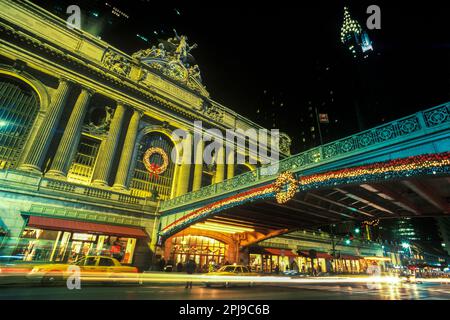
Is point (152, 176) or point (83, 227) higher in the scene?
point (152, 176)

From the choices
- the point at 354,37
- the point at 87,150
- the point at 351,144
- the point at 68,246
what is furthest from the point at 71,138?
the point at 354,37

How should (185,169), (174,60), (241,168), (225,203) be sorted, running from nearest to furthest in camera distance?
(225,203) < (185,169) < (174,60) < (241,168)

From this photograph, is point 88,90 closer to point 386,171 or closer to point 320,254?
point 386,171

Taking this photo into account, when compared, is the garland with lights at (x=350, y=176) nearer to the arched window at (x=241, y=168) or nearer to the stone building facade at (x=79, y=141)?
the stone building facade at (x=79, y=141)

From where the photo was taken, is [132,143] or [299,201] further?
[132,143]

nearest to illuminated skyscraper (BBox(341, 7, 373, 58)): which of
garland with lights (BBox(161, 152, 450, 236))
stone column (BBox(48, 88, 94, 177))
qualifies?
garland with lights (BBox(161, 152, 450, 236))

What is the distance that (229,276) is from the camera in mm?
15359

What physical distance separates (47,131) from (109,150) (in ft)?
17.9

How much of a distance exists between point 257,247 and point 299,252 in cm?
808

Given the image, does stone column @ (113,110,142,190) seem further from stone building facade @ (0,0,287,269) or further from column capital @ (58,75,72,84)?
column capital @ (58,75,72,84)

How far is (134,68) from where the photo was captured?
29812mm
